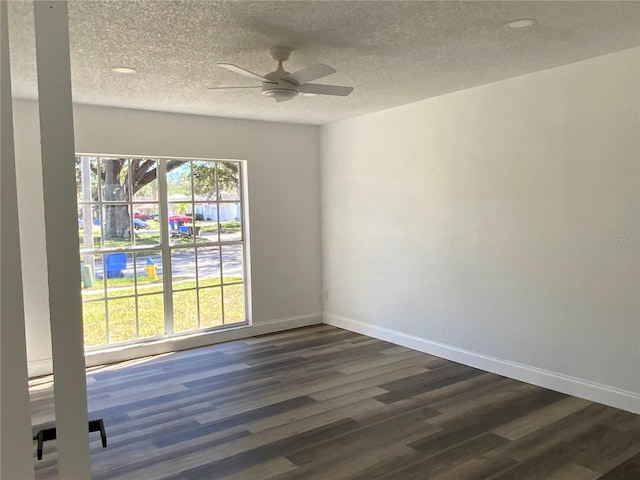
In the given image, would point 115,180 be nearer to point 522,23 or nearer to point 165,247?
point 165,247

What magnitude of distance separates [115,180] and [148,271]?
98 cm

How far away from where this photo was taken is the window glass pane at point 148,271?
5.16 m

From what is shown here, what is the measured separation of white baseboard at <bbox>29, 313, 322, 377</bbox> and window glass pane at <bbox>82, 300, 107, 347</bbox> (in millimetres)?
142

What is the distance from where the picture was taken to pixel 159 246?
17.3 ft

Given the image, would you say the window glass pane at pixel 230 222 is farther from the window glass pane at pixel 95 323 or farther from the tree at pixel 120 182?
the window glass pane at pixel 95 323

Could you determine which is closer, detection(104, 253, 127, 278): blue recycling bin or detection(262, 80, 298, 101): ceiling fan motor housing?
detection(262, 80, 298, 101): ceiling fan motor housing

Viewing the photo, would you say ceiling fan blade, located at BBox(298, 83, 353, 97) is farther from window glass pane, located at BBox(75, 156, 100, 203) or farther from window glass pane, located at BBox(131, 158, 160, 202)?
window glass pane, located at BBox(75, 156, 100, 203)

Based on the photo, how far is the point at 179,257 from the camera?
542 cm

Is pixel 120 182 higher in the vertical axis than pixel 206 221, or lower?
higher

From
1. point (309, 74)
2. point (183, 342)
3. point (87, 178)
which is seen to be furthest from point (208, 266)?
point (309, 74)

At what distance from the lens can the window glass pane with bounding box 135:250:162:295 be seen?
516cm

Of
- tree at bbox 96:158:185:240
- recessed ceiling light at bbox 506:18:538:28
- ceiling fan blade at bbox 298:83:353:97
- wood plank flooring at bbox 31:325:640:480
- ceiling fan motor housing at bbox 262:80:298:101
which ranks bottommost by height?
wood plank flooring at bbox 31:325:640:480

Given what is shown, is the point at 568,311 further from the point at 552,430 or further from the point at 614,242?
the point at 552,430

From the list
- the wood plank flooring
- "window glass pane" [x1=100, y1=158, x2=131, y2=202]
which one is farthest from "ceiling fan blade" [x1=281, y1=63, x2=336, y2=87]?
"window glass pane" [x1=100, y1=158, x2=131, y2=202]
